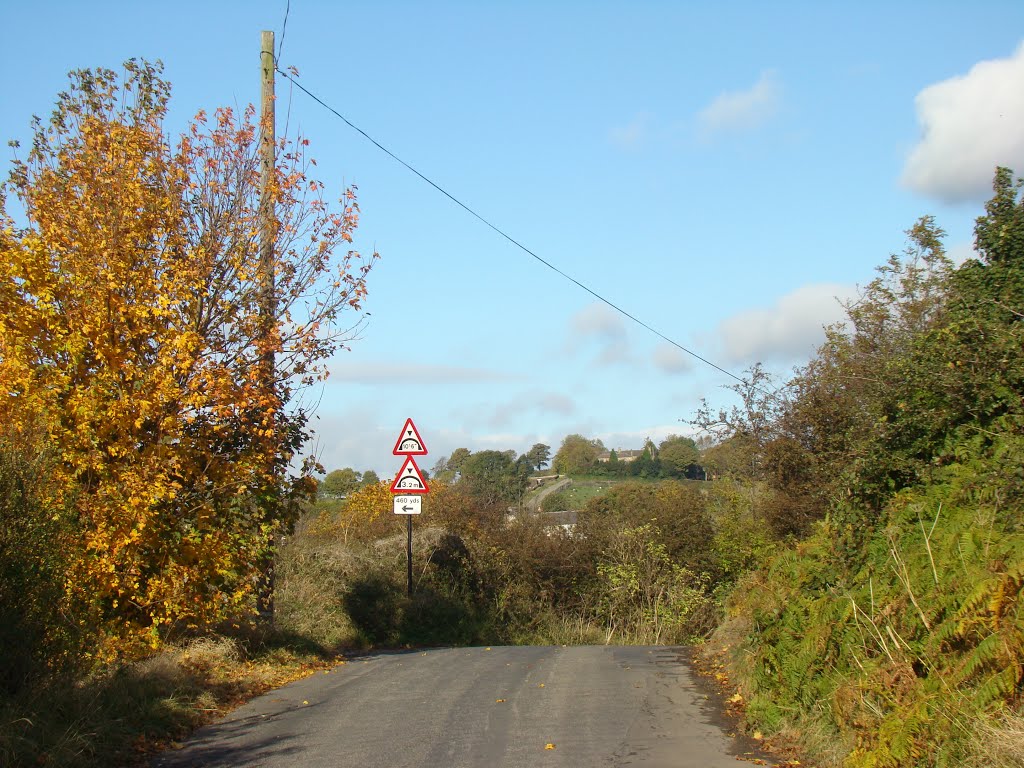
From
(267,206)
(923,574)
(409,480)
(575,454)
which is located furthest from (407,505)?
(575,454)

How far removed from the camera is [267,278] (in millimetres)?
12367

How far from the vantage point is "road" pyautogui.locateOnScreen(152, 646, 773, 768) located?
7457 mm

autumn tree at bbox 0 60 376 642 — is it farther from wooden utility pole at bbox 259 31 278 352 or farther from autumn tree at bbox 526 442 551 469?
autumn tree at bbox 526 442 551 469

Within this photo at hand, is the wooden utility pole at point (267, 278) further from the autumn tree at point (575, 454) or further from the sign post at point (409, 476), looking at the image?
the autumn tree at point (575, 454)

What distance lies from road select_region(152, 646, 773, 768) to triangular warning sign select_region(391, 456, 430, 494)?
5.81 meters

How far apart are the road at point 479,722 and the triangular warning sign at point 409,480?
581 cm

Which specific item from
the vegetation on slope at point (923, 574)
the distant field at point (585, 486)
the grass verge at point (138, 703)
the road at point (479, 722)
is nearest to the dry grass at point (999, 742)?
the vegetation on slope at point (923, 574)

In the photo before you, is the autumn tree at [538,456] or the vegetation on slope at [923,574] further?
the autumn tree at [538,456]

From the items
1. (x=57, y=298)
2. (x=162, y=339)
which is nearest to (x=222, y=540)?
(x=162, y=339)

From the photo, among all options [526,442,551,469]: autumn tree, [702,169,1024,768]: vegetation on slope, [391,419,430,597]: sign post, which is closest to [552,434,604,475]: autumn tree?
[526,442,551,469]: autumn tree

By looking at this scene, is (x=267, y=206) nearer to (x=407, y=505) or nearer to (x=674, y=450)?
(x=407, y=505)

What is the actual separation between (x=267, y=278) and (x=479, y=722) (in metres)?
6.51

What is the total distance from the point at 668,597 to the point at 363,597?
27.9 ft

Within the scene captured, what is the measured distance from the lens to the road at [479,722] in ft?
24.5
